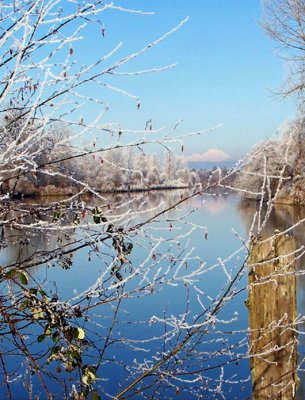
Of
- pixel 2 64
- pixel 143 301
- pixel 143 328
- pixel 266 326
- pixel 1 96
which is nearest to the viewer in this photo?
pixel 1 96

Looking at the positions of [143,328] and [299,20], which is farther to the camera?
[299,20]

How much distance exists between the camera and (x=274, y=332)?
2355 millimetres

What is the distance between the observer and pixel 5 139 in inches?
75.1

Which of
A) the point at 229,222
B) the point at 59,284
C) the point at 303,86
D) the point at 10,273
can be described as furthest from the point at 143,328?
the point at 229,222

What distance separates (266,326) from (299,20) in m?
13.7

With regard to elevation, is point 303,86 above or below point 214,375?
above

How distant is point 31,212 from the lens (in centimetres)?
199

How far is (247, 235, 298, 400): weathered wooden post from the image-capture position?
2324 millimetres

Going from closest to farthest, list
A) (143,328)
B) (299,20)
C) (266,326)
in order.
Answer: (266,326) → (143,328) → (299,20)

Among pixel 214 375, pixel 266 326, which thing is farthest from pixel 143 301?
pixel 266 326

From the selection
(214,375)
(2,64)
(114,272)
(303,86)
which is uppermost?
(303,86)

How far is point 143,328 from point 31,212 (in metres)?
6.44

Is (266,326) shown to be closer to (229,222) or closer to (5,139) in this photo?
(5,139)

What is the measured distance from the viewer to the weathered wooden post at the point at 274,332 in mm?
2324
